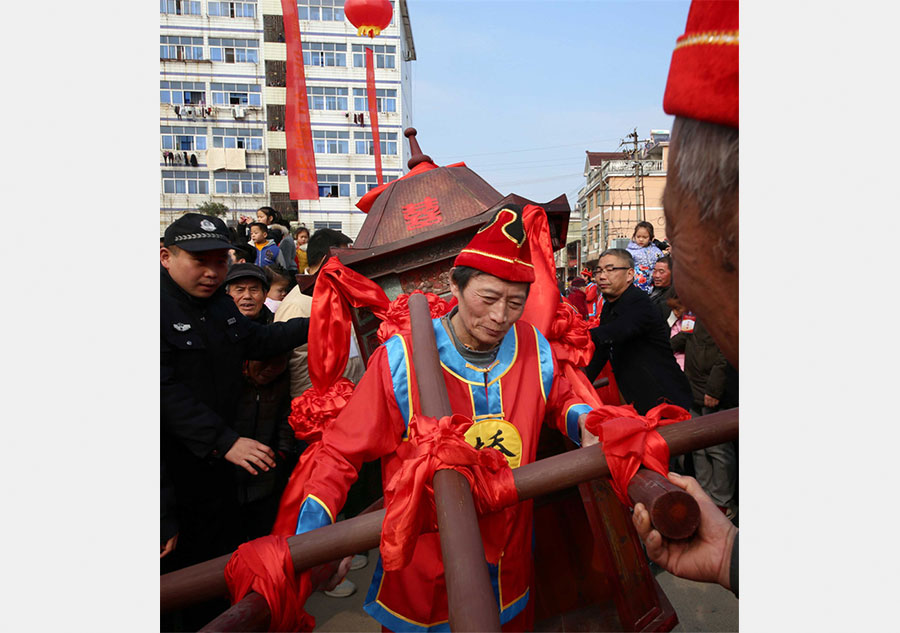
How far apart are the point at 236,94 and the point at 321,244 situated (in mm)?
33201

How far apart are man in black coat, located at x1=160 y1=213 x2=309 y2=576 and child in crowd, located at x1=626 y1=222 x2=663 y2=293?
12.7 feet

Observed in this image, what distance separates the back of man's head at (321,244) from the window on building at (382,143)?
30.9m

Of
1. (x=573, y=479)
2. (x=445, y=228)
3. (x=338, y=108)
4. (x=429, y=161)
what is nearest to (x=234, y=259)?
(x=429, y=161)

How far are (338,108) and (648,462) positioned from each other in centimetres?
3541

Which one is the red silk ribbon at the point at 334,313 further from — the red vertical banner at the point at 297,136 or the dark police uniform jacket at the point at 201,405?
the red vertical banner at the point at 297,136

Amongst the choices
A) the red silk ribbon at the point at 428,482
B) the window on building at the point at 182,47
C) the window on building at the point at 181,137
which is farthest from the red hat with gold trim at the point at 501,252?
the window on building at the point at 182,47

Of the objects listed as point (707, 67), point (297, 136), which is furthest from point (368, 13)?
point (707, 67)

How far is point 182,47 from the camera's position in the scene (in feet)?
106

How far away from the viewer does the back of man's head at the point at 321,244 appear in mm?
3960

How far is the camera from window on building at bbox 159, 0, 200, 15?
→ 31688 millimetres

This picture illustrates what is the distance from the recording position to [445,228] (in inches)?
115

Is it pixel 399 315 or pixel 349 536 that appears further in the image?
pixel 399 315

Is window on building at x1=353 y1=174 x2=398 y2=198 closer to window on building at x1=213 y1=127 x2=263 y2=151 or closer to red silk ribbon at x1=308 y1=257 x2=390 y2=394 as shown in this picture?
window on building at x1=213 y1=127 x2=263 y2=151

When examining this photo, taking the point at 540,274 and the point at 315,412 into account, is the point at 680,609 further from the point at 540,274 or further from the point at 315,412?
the point at 315,412
